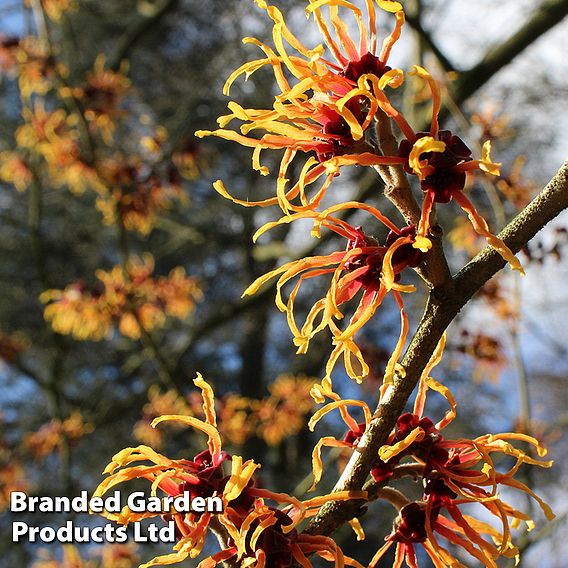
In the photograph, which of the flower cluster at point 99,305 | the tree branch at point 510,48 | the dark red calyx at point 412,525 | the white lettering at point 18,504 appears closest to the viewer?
the dark red calyx at point 412,525

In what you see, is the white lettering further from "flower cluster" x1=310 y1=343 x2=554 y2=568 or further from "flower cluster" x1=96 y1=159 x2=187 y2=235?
"flower cluster" x1=96 y1=159 x2=187 y2=235

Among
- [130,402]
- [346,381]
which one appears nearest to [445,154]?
[130,402]

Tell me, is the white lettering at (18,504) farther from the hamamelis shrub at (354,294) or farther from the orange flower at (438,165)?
the orange flower at (438,165)

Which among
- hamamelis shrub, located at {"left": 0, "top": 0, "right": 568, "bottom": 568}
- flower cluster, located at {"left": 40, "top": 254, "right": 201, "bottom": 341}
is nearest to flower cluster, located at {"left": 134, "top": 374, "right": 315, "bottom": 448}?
hamamelis shrub, located at {"left": 0, "top": 0, "right": 568, "bottom": 568}

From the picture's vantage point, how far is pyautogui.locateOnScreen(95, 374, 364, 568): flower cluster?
73 centimetres

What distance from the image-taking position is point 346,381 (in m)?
8.00

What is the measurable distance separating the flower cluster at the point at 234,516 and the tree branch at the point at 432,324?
0.02 metres

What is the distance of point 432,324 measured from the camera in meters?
0.71

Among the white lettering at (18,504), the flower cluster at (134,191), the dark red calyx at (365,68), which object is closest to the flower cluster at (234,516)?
the dark red calyx at (365,68)

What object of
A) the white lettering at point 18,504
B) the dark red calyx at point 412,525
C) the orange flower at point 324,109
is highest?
the orange flower at point 324,109

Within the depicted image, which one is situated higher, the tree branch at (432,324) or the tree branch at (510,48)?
the tree branch at (510,48)

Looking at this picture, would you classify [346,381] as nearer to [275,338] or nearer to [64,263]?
[275,338]

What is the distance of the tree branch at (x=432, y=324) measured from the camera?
683 mm

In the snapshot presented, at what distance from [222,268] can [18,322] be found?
8.33ft
